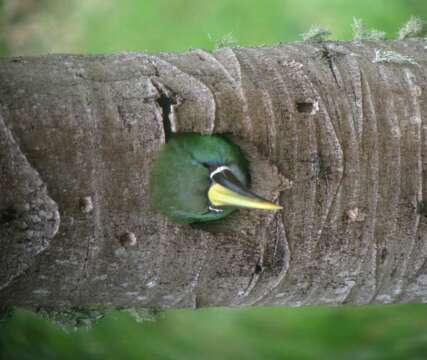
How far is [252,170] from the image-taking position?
126 cm

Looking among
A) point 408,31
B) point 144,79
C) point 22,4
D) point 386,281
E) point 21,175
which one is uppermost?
point 22,4

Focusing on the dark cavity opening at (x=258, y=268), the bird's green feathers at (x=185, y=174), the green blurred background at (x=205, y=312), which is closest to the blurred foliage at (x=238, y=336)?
the green blurred background at (x=205, y=312)

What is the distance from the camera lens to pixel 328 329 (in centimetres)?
304

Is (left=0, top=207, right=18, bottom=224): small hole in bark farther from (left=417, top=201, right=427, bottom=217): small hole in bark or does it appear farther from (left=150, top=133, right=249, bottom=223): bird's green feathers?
(left=417, top=201, right=427, bottom=217): small hole in bark

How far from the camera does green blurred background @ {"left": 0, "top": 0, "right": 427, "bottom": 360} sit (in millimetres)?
2695

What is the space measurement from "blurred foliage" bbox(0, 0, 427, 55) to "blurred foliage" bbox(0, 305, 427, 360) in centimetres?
126

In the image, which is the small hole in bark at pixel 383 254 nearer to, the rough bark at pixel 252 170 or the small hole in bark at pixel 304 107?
the rough bark at pixel 252 170

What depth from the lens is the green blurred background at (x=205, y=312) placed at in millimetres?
2695

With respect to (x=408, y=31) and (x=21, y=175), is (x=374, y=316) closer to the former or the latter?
(x=408, y=31)

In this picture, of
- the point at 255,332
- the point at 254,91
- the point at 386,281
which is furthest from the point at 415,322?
the point at 254,91

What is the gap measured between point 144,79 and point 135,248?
0.29 metres

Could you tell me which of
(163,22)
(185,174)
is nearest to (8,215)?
(185,174)

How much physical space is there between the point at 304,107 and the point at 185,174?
0.89ft

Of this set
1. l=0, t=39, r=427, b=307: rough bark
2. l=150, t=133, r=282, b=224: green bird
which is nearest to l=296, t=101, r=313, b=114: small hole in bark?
l=0, t=39, r=427, b=307: rough bark
